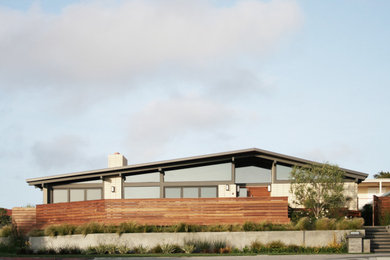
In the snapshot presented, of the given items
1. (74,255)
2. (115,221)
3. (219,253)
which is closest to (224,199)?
(219,253)

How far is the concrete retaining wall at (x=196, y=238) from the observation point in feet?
89.4

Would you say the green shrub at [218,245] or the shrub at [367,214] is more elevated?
the shrub at [367,214]

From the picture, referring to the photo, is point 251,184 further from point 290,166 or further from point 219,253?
point 219,253

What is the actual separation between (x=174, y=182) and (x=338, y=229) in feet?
34.9

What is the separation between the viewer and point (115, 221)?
30562 mm

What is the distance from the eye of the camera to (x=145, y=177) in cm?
3462

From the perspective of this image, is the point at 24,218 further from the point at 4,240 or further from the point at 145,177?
the point at 145,177

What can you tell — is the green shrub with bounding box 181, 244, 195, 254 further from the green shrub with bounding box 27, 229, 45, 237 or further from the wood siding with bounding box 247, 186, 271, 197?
the wood siding with bounding box 247, 186, 271, 197

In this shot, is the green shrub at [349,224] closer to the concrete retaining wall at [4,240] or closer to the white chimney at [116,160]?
the white chimney at [116,160]

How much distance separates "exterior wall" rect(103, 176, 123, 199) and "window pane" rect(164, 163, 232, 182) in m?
2.79

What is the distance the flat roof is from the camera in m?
33.2

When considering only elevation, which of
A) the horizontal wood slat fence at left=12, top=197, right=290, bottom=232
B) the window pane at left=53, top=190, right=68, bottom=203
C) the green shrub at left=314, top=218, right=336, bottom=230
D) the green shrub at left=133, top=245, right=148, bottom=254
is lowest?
the green shrub at left=133, top=245, right=148, bottom=254

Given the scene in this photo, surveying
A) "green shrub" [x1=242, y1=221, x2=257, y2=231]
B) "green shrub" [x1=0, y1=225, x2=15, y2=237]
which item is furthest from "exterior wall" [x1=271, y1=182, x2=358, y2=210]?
"green shrub" [x1=0, y1=225, x2=15, y2=237]

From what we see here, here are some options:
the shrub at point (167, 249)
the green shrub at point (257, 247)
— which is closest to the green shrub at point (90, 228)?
the shrub at point (167, 249)
